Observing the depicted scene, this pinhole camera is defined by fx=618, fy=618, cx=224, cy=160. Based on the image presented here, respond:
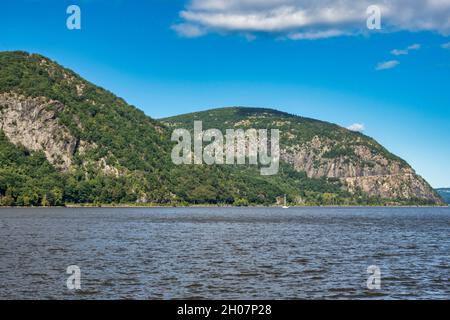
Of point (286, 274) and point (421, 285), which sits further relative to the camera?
point (286, 274)

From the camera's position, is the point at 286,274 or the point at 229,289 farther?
the point at 286,274

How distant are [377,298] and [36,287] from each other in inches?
1039

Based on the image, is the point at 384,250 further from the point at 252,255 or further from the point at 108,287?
the point at 108,287

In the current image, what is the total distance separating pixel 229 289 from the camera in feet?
161

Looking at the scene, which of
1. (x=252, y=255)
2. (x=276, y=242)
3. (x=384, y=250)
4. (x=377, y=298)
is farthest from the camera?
(x=276, y=242)

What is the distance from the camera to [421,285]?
5191 cm

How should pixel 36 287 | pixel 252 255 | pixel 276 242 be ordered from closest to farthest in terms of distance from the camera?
pixel 36 287, pixel 252 255, pixel 276 242

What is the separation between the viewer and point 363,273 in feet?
193

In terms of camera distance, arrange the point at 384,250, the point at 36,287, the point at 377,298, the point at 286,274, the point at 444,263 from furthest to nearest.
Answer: the point at 384,250, the point at 444,263, the point at 286,274, the point at 36,287, the point at 377,298

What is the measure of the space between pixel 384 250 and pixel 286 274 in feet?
101
